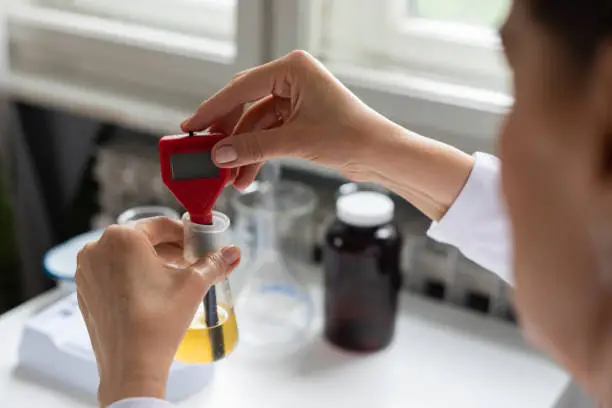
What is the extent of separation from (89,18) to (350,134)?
31.8 inches

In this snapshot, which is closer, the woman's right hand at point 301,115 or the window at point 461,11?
the woman's right hand at point 301,115

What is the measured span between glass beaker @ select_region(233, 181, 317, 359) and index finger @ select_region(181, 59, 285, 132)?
0.36 metres

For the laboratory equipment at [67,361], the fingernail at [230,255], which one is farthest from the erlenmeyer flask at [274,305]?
the fingernail at [230,255]

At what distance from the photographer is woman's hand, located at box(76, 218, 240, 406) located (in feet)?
2.35

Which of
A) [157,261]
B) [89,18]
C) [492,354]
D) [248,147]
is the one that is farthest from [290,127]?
[89,18]

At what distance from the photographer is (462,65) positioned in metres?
1.28

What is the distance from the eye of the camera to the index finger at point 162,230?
0.83 meters

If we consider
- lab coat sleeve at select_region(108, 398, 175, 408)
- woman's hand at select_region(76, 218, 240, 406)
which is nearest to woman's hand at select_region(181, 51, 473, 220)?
woman's hand at select_region(76, 218, 240, 406)

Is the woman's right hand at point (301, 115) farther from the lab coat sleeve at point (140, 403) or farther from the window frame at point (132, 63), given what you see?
the window frame at point (132, 63)

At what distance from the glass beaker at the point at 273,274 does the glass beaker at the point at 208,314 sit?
309mm

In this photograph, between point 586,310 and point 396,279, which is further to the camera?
point 396,279

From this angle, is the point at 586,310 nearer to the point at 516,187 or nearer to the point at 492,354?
the point at 516,187

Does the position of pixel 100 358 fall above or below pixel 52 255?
above

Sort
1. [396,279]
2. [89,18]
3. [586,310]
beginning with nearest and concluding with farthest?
[586,310], [396,279], [89,18]
